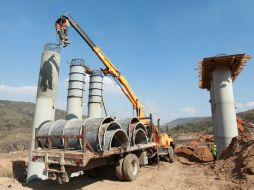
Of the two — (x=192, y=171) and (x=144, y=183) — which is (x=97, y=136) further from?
(x=192, y=171)

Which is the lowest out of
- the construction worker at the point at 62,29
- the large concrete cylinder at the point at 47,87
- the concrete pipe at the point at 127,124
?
the concrete pipe at the point at 127,124

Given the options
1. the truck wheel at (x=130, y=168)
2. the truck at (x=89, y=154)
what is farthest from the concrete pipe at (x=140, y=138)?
the truck wheel at (x=130, y=168)

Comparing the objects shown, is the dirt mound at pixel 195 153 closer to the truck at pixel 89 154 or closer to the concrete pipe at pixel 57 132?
the truck at pixel 89 154

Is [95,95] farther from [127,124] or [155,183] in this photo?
[155,183]

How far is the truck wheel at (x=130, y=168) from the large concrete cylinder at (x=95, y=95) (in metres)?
11.1

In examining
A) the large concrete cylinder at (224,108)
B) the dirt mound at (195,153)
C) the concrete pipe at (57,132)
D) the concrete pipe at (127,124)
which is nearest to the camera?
the concrete pipe at (57,132)

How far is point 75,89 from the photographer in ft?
59.5

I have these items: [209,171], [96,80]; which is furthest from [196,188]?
[96,80]

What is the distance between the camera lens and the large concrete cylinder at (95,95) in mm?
22434

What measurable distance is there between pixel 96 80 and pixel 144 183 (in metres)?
13.5

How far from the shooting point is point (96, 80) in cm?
2284

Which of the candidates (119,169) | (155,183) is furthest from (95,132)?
(155,183)

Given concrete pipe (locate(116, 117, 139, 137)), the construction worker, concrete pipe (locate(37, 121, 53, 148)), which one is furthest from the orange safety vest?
concrete pipe (locate(116, 117, 139, 137))

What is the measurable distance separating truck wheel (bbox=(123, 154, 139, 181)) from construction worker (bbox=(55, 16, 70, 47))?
8.83 m
